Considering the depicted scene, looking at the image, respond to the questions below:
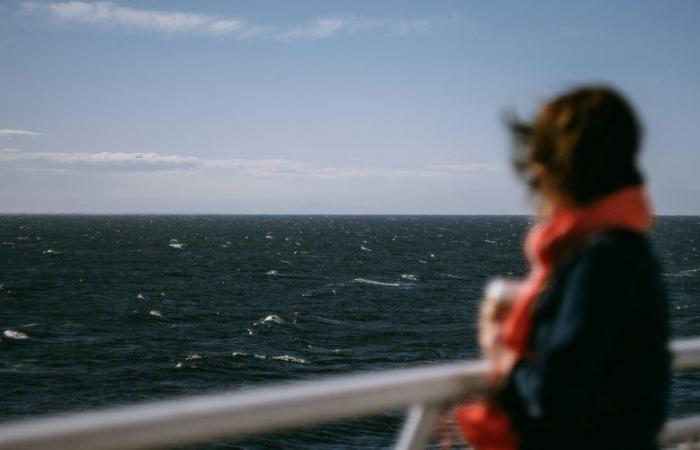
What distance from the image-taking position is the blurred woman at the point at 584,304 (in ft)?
4.90

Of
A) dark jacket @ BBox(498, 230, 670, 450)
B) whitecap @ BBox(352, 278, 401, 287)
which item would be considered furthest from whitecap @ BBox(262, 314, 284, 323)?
dark jacket @ BBox(498, 230, 670, 450)

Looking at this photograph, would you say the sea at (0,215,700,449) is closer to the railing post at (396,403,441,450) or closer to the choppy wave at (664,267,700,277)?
the choppy wave at (664,267,700,277)

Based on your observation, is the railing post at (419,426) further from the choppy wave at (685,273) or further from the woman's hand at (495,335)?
the choppy wave at (685,273)

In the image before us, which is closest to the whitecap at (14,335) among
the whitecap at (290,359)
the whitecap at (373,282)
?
the whitecap at (290,359)

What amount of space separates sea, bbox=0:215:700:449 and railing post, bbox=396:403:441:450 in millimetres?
18639

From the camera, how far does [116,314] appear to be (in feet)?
147

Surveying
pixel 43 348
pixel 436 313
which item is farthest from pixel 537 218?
pixel 436 313

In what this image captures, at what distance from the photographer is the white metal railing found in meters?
1.40

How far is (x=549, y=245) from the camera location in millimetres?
1609

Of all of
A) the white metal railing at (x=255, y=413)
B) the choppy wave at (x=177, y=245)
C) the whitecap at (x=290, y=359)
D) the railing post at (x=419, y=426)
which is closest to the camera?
the white metal railing at (x=255, y=413)

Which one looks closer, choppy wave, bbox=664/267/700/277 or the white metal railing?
the white metal railing

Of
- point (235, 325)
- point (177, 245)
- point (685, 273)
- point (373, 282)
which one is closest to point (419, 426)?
point (235, 325)

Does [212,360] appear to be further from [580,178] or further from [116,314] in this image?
[580,178]

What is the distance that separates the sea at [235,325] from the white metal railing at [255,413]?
18712mm
